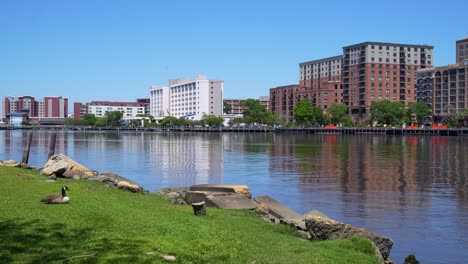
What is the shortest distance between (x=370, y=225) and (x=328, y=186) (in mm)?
15974

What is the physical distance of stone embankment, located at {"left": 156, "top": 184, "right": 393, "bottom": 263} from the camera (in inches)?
731

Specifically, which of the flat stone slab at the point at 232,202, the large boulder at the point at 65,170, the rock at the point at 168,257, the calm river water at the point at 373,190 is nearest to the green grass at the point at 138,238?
the rock at the point at 168,257

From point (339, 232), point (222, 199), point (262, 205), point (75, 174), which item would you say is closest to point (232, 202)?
point (222, 199)

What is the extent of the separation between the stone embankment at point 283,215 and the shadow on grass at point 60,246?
24.2 feet

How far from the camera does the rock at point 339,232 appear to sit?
60.7ft

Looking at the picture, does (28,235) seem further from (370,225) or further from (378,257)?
(370,225)

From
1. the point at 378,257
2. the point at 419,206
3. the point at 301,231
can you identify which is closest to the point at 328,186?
the point at 419,206

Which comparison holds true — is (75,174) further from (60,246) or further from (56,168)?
(60,246)

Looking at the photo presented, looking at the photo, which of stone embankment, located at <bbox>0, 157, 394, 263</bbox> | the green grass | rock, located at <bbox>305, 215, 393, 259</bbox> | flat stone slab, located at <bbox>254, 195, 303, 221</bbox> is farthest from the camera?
flat stone slab, located at <bbox>254, 195, 303, 221</bbox>

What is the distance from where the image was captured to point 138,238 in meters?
15.0

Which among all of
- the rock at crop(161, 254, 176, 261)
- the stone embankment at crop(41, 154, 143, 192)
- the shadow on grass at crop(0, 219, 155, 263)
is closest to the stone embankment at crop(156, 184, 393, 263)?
the stone embankment at crop(41, 154, 143, 192)

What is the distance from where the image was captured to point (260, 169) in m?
58.4

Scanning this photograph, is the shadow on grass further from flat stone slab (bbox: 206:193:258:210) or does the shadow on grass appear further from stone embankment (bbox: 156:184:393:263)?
flat stone slab (bbox: 206:193:258:210)

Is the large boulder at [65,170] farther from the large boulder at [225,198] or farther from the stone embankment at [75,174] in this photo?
the large boulder at [225,198]
